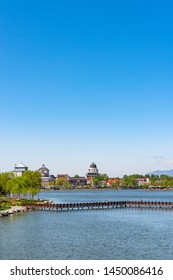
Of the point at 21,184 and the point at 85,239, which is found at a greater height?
the point at 21,184

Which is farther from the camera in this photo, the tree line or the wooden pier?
the tree line

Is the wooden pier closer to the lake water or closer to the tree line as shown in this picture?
the tree line

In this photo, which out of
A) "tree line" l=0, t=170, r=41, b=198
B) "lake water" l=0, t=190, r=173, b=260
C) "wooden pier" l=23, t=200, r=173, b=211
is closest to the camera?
"lake water" l=0, t=190, r=173, b=260

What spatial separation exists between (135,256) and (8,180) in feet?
292

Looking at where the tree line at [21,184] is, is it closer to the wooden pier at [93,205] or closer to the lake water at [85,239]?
the wooden pier at [93,205]

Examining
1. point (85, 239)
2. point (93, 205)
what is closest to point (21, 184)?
point (93, 205)

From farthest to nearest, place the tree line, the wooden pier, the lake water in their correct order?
1. the tree line
2. the wooden pier
3. the lake water

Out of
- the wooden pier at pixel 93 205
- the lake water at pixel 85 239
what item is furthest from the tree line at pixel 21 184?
the lake water at pixel 85 239

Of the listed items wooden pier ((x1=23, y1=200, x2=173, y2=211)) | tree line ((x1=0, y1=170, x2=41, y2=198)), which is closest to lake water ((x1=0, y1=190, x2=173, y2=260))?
wooden pier ((x1=23, y1=200, x2=173, y2=211))

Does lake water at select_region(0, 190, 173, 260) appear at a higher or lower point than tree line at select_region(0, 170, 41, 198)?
lower

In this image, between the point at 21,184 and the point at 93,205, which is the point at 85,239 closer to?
the point at 93,205
